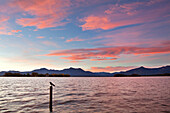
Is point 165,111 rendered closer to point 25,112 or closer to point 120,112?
point 120,112

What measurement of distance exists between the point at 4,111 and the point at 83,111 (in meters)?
12.5

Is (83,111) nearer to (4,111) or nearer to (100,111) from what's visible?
(100,111)

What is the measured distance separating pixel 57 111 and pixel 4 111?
824 centimetres

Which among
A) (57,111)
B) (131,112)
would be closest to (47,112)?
(57,111)

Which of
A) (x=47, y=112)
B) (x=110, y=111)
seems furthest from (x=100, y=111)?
(x=47, y=112)

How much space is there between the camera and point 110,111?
21703mm

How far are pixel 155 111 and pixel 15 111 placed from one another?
2268 centimetres

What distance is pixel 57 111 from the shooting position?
71.7 feet

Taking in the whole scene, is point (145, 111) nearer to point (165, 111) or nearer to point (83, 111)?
point (165, 111)

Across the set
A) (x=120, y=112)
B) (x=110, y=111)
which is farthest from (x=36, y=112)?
(x=120, y=112)

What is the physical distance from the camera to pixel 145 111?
21797 mm

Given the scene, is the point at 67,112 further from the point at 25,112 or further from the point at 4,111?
the point at 4,111

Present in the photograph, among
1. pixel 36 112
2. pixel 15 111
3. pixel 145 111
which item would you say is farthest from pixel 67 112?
pixel 145 111

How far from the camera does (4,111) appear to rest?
2092cm
